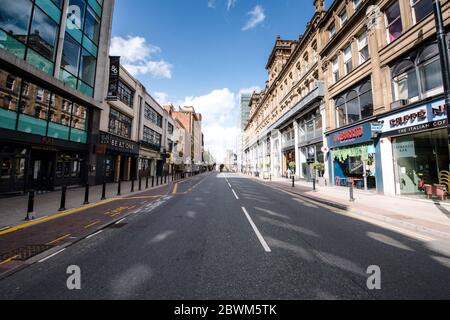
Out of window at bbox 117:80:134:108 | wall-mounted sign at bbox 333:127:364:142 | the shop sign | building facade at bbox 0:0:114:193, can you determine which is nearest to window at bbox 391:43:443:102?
the shop sign

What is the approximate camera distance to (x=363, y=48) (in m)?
16.0

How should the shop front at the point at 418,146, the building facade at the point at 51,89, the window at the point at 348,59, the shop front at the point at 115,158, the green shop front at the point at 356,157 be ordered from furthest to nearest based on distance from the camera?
1. the shop front at the point at 115,158
2. the window at the point at 348,59
3. the green shop front at the point at 356,157
4. the building facade at the point at 51,89
5. the shop front at the point at 418,146

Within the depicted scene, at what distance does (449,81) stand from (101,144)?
901 inches

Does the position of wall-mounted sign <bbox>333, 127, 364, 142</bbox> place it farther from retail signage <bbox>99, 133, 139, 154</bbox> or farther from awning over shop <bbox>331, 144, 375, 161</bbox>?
retail signage <bbox>99, 133, 139, 154</bbox>

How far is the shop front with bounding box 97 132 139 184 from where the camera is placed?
19.2 meters

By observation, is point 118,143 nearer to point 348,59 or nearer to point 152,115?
point 152,115

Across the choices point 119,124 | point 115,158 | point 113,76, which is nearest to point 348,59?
point 113,76

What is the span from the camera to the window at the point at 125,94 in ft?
75.7

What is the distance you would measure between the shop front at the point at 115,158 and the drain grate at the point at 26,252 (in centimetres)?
1177

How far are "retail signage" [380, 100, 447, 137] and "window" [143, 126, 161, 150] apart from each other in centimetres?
2936

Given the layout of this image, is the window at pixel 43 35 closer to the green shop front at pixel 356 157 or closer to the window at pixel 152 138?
the window at pixel 152 138

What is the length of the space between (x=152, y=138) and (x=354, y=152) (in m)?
29.6

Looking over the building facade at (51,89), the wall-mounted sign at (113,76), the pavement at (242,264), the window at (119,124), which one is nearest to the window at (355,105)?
the pavement at (242,264)
